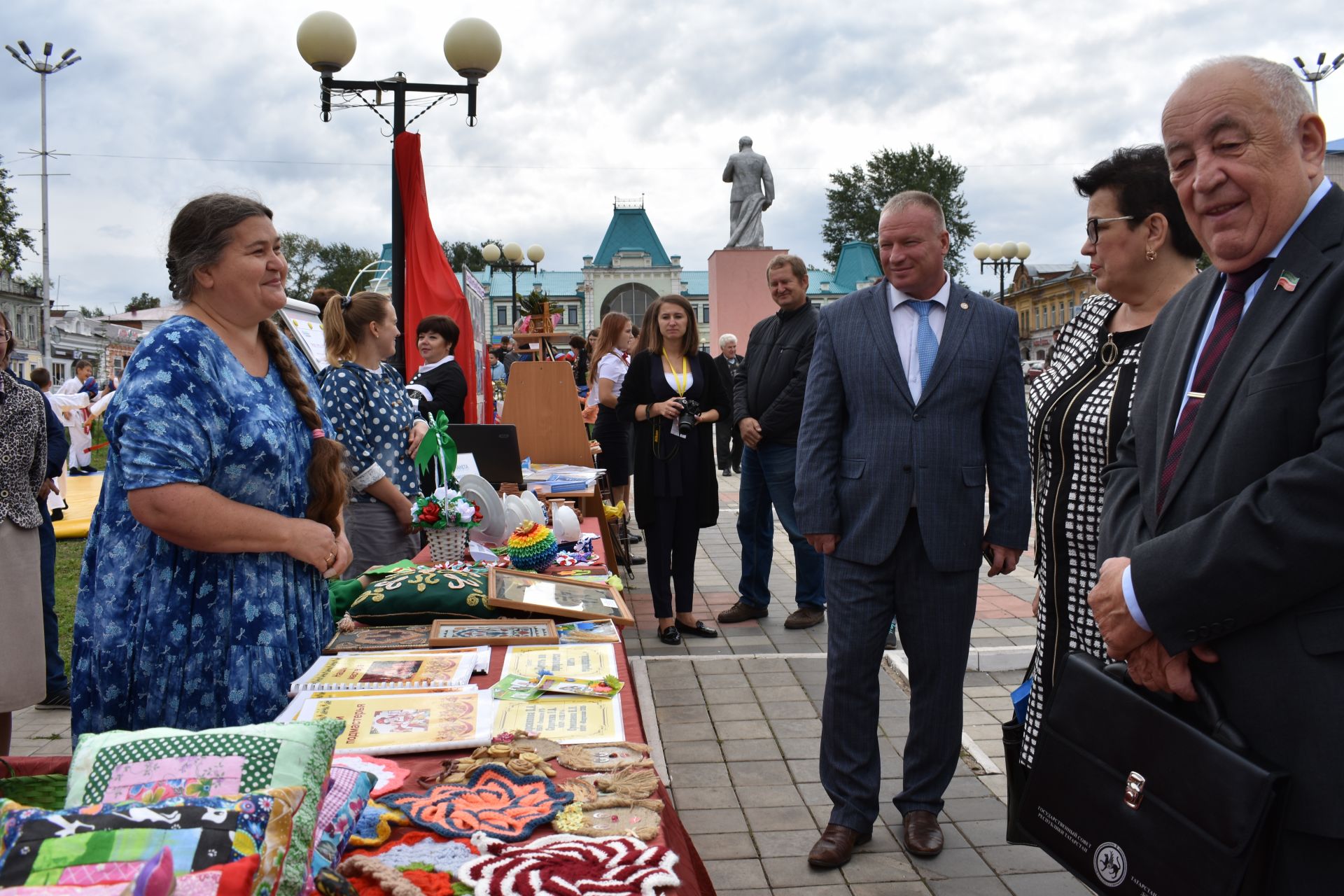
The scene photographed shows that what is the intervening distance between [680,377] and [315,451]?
341 centimetres

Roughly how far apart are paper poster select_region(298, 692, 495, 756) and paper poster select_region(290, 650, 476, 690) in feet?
0.20

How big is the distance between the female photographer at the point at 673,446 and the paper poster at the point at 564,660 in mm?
2850

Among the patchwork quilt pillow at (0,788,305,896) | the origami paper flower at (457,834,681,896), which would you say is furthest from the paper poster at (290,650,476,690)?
the patchwork quilt pillow at (0,788,305,896)

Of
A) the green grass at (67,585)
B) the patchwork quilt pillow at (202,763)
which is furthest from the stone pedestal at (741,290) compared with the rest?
the patchwork quilt pillow at (202,763)

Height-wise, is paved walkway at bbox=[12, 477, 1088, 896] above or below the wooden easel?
below

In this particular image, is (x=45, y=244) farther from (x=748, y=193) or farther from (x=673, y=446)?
(x=673, y=446)

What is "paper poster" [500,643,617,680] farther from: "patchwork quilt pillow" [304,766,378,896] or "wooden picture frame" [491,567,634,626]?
"patchwork quilt pillow" [304,766,378,896]

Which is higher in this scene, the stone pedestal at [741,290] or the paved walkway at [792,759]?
the stone pedestal at [741,290]

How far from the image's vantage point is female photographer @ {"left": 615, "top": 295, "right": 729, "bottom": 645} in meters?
5.29

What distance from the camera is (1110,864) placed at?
5.12 feet

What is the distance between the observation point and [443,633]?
2479 millimetres

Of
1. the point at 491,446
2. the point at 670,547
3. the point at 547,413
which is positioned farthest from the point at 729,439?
the point at 491,446

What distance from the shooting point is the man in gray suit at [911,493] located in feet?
9.55

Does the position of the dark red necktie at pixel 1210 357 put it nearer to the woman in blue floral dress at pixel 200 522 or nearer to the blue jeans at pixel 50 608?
the woman in blue floral dress at pixel 200 522
